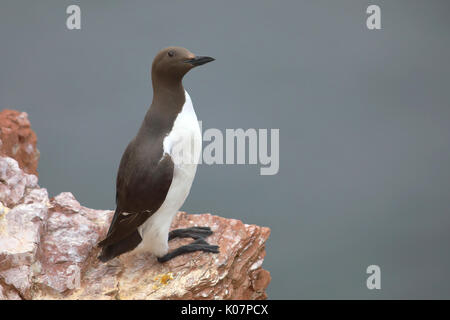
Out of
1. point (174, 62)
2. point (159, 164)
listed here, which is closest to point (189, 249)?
point (159, 164)

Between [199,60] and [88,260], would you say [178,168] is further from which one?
[88,260]

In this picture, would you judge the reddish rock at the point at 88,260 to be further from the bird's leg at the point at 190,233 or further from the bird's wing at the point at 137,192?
the bird's wing at the point at 137,192

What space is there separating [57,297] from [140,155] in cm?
121

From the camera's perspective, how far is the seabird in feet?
14.5

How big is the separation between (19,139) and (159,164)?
2129mm

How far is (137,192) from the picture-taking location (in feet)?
14.5

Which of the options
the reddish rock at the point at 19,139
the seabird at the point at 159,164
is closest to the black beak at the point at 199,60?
the seabird at the point at 159,164

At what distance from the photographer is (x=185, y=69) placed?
4441 millimetres

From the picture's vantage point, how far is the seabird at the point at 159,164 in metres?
4.41

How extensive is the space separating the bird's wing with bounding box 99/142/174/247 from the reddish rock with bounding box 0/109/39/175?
1.61 metres
